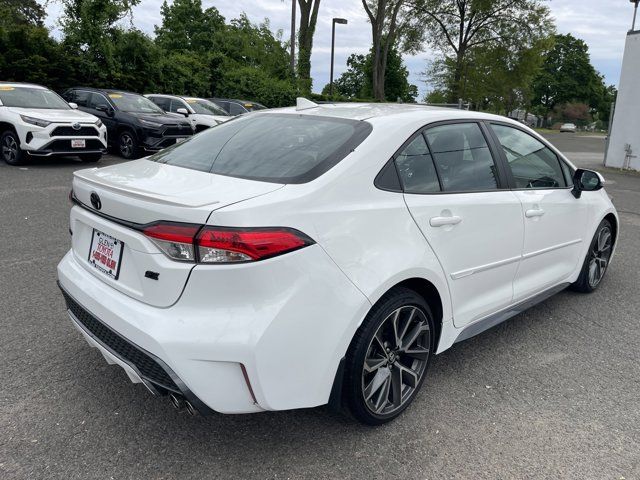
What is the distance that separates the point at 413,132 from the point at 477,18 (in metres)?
36.7

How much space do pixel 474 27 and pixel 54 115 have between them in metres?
32.2

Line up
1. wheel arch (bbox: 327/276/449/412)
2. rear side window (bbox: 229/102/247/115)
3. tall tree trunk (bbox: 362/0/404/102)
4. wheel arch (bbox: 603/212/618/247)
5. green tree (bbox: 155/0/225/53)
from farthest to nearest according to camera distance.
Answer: green tree (bbox: 155/0/225/53), tall tree trunk (bbox: 362/0/404/102), rear side window (bbox: 229/102/247/115), wheel arch (bbox: 603/212/618/247), wheel arch (bbox: 327/276/449/412)

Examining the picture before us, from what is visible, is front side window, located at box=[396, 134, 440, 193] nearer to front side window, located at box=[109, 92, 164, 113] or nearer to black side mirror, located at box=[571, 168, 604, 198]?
black side mirror, located at box=[571, 168, 604, 198]

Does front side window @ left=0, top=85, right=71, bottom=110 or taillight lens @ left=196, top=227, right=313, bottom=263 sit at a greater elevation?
front side window @ left=0, top=85, right=71, bottom=110

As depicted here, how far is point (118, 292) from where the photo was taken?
236 centimetres

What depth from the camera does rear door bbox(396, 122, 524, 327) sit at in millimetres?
2686

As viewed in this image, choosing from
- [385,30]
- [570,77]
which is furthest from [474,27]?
[570,77]

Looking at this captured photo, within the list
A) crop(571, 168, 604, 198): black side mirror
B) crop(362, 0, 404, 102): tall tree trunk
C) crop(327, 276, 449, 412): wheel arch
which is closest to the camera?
crop(327, 276, 449, 412): wheel arch

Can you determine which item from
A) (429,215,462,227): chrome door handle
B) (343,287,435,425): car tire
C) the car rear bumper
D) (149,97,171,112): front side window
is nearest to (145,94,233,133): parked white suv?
(149,97,171,112): front side window

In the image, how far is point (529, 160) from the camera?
366 cm

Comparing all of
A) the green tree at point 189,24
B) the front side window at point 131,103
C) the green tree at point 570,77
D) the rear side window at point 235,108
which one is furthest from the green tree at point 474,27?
the green tree at point 570,77

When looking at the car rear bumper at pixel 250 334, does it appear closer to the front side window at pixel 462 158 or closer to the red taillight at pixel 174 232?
the red taillight at pixel 174 232

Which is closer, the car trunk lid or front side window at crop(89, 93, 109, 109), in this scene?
the car trunk lid

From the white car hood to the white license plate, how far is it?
8.62 m
